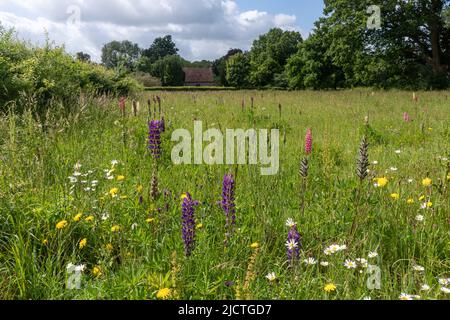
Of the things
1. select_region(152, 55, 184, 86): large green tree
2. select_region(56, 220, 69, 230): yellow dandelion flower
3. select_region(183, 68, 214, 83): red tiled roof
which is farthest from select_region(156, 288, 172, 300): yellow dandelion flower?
select_region(183, 68, 214, 83): red tiled roof

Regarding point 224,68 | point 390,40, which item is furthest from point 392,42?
point 224,68

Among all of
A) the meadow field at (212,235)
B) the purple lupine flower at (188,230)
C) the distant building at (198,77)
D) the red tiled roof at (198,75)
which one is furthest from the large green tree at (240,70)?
the purple lupine flower at (188,230)

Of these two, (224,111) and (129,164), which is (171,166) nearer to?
(129,164)

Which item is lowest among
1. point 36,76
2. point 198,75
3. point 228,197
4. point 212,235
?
point 212,235

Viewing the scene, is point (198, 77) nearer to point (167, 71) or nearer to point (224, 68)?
point (167, 71)

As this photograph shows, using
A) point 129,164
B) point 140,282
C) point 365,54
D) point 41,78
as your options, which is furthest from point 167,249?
point 365,54

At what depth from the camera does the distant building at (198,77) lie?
292ft

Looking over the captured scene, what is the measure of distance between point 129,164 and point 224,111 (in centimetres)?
594

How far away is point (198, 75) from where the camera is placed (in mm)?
89375

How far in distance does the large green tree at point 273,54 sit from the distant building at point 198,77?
38098 mm

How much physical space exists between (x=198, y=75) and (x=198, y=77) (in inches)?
25.2

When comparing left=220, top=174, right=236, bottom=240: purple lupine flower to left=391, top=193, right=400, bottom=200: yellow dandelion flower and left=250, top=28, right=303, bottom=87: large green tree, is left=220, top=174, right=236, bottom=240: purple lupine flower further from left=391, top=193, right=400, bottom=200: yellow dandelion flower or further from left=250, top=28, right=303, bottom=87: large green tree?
left=250, top=28, right=303, bottom=87: large green tree

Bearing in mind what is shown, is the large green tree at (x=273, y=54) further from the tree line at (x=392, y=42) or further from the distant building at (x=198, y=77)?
the distant building at (x=198, y=77)

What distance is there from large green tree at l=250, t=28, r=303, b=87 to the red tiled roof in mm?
38732
